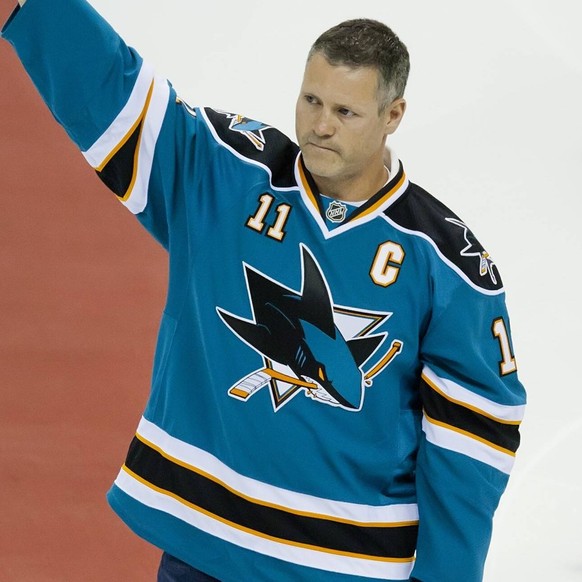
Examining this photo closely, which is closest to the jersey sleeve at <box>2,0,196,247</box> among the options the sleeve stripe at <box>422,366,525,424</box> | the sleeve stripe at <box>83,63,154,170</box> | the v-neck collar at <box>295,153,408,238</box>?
the sleeve stripe at <box>83,63,154,170</box>

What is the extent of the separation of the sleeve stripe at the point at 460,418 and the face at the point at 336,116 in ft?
0.91

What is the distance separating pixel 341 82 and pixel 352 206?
0.15m

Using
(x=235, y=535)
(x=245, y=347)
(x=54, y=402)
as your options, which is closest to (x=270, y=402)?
(x=245, y=347)

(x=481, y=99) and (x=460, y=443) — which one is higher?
(x=481, y=99)

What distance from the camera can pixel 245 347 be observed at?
4.95ft

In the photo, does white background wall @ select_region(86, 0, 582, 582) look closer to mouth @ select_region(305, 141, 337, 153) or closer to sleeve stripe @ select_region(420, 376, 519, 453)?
sleeve stripe @ select_region(420, 376, 519, 453)

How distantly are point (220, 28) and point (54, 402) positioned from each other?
1532 mm

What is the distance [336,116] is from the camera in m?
1.45

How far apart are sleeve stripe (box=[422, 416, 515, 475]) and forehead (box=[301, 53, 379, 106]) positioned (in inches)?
15.1

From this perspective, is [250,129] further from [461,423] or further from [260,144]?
[461,423]

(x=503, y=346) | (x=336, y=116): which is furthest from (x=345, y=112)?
(x=503, y=346)

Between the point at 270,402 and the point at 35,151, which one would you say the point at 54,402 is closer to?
the point at 35,151

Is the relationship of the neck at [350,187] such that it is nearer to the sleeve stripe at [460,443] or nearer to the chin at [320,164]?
the chin at [320,164]

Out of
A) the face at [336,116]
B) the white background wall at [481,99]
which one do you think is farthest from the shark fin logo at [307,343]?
the white background wall at [481,99]
